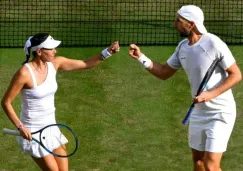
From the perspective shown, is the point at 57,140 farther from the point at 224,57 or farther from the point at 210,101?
the point at 224,57

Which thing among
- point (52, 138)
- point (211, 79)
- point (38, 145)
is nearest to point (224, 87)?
point (211, 79)

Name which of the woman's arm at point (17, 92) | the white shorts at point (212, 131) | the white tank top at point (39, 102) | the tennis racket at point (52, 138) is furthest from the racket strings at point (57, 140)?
the white shorts at point (212, 131)

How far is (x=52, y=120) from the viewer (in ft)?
33.3

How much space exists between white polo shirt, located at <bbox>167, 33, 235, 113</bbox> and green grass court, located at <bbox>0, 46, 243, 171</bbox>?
1974mm

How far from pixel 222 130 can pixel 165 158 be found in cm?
227

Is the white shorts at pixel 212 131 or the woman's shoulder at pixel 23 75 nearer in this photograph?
the woman's shoulder at pixel 23 75

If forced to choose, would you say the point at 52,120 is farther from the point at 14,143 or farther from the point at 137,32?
the point at 137,32

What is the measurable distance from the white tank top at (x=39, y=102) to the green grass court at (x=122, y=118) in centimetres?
203

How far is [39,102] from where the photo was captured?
9.99m

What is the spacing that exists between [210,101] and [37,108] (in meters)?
1.86

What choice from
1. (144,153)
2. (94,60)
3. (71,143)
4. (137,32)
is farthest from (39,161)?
(137,32)

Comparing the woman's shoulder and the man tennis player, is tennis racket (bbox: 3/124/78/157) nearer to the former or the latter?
the woman's shoulder

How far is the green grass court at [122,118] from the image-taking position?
12.2m

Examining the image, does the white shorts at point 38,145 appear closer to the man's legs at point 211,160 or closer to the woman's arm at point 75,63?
the woman's arm at point 75,63
